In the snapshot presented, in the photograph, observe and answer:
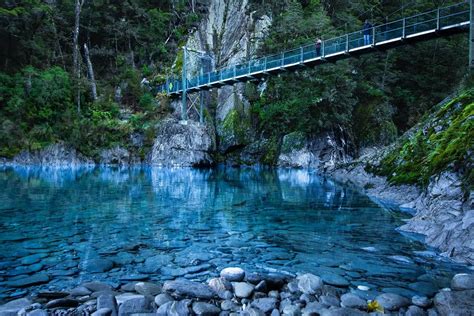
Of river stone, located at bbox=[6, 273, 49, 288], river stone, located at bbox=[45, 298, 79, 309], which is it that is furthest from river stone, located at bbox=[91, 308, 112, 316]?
river stone, located at bbox=[6, 273, 49, 288]

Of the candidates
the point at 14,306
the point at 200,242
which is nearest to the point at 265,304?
the point at 14,306

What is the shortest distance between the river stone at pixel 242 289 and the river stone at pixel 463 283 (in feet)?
6.77

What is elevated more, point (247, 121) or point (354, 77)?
point (354, 77)

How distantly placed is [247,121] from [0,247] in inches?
911

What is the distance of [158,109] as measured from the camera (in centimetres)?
2734

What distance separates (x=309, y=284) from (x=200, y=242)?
2.36 meters

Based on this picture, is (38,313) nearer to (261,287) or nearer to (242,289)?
(242,289)

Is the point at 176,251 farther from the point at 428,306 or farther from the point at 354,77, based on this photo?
the point at 354,77

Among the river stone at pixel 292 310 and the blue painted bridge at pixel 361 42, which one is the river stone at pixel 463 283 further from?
the blue painted bridge at pixel 361 42

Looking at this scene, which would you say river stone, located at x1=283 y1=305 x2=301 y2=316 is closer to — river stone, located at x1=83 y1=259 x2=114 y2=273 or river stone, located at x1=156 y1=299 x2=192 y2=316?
river stone, located at x1=156 y1=299 x2=192 y2=316

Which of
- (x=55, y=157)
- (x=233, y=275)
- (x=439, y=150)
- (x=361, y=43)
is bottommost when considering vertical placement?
(x=233, y=275)

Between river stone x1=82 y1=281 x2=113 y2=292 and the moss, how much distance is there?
554 centimetres

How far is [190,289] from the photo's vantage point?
3570 millimetres

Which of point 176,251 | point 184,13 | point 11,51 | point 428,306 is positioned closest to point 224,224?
point 176,251
